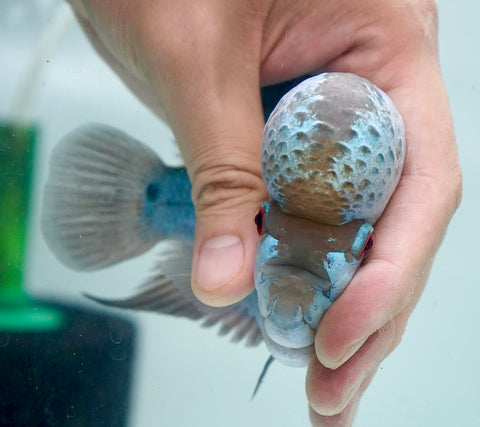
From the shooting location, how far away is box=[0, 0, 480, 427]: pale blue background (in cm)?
118

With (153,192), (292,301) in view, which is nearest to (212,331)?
(153,192)

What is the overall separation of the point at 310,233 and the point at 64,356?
2.11 feet

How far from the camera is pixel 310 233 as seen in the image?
709 mm

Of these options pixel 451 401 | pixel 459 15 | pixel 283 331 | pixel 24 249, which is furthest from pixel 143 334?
pixel 459 15

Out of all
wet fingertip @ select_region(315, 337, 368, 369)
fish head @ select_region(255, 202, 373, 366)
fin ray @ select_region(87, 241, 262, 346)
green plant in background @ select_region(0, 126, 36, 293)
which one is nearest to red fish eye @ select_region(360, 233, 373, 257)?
fish head @ select_region(255, 202, 373, 366)

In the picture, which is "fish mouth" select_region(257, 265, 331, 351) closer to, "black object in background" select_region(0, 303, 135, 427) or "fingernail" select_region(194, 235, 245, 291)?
"fingernail" select_region(194, 235, 245, 291)

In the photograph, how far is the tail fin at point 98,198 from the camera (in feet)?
4.17

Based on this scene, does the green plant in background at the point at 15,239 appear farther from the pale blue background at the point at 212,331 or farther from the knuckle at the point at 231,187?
the knuckle at the point at 231,187

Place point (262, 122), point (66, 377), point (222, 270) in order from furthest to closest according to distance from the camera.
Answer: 1. point (66, 377)
2. point (262, 122)
3. point (222, 270)

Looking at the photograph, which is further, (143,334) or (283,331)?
(143,334)

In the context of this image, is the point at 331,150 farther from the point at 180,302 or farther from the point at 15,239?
the point at 15,239

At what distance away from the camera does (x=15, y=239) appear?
1336mm

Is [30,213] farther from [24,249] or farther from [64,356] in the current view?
[64,356]

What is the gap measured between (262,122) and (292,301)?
36 centimetres
